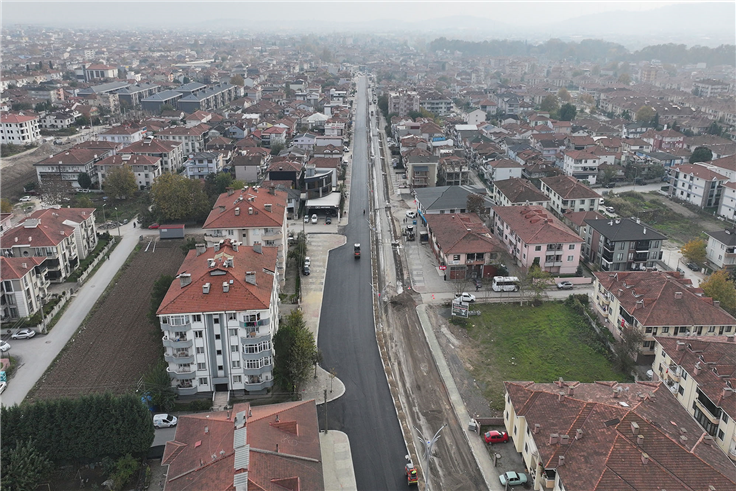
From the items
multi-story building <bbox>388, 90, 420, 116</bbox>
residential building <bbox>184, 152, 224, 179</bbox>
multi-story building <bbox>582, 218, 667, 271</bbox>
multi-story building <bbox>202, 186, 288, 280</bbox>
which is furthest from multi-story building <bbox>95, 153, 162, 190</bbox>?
multi-story building <bbox>388, 90, 420, 116</bbox>

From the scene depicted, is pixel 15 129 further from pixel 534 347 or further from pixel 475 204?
pixel 534 347

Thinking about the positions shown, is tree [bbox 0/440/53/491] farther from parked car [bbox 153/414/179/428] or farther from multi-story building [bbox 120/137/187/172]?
multi-story building [bbox 120/137/187/172]

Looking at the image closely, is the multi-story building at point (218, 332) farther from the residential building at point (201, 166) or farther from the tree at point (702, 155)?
the tree at point (702, 155)

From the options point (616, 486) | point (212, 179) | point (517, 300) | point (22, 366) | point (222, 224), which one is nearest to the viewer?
point (616, 486)

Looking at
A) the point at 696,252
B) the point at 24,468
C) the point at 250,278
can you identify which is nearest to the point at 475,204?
the point at 696,252

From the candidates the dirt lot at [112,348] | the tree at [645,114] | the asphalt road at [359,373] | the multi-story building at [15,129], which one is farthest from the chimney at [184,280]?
the tree at [645,114]

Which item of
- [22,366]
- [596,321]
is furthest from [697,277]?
[22,366]

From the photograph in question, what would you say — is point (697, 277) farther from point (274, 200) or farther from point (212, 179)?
point (212, 179)
